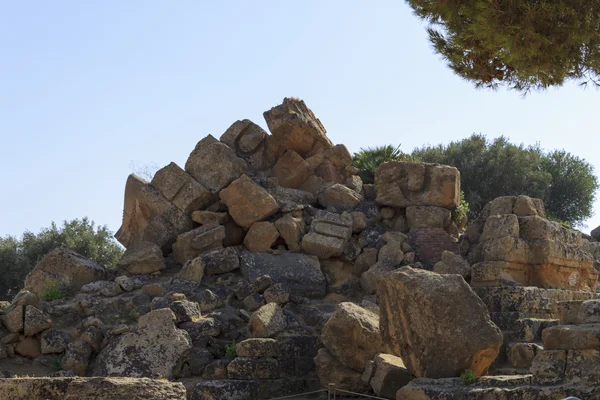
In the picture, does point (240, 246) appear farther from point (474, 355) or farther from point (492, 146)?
point (492, 146)

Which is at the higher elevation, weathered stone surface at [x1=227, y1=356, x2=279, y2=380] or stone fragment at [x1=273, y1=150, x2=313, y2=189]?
stone fragment at [x1=273, y1=150, x2=313, y2=189]

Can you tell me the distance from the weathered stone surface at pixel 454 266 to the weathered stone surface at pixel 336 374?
2.93 meters

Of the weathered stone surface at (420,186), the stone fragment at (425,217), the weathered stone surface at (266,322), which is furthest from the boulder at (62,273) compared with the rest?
the stone fragment at (425,217)

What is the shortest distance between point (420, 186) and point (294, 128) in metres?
3.00

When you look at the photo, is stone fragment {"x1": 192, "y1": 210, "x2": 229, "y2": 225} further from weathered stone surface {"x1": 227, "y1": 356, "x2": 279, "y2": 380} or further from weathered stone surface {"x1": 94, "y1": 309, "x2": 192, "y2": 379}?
weathered stone surface {"x1": 227, "y1": 356, "x2": 279, "y2": 380}

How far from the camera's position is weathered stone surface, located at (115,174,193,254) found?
58.2 feet

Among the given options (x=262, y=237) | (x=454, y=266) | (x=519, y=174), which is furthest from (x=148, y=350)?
(x=519, y=174)

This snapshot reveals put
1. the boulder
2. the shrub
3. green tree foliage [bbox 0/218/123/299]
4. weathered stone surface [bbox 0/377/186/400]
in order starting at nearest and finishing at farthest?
weathered stone surface [bbox 0/377/186/400] < the shrub < the boulder < green tree foliage [bbox 0/218/123/299]

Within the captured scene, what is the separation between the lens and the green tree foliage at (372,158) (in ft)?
66.2

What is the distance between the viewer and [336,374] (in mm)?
13539

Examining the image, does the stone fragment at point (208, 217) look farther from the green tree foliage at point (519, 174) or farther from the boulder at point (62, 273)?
the green tree foliage at point (519, 174)

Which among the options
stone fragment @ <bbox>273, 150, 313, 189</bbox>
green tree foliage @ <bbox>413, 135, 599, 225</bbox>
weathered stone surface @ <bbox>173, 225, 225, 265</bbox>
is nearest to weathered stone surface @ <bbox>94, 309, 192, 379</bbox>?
weathered stone surface @ <bbox>173, 225, 225, 265</bbox>

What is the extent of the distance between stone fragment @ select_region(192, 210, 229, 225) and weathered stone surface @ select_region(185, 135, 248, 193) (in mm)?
539

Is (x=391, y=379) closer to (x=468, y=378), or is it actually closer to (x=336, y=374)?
(x=336, y=374)
